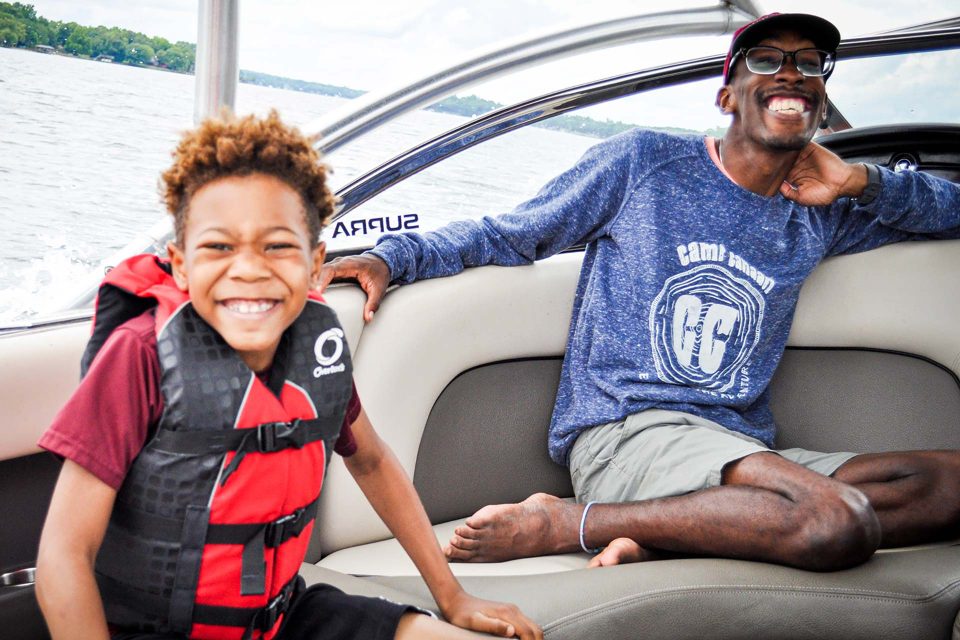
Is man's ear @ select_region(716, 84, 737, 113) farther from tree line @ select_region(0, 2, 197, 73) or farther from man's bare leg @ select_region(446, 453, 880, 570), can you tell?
tree line @ select_region(0, 2, 197, 73)

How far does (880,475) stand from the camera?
1787 millimetres

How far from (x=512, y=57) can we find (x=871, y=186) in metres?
0.85

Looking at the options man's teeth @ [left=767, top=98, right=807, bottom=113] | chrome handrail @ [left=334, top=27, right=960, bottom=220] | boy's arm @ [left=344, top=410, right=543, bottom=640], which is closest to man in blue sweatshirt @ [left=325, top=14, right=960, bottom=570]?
man's teeth @ [left=767, top=98, right=807, bottom=113]

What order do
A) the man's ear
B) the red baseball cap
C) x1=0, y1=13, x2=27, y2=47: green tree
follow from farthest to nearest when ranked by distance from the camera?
the man's ear → the red baseball cap → x1=0, y1=13, x2=27, y2=47: green tree

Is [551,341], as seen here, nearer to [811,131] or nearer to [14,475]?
[811,131]

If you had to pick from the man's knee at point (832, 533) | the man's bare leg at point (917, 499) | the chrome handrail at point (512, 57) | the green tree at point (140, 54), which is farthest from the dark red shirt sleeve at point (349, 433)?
the man's bare leg at point (917, 499)

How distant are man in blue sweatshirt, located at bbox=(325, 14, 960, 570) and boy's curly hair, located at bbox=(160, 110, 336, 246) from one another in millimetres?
561

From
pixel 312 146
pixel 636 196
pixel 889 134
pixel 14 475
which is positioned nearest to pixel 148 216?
pixel 14 475

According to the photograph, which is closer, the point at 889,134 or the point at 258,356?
the point at 258,356

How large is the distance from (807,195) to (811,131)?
0.14m

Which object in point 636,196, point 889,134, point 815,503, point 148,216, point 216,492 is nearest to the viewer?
point 216,492

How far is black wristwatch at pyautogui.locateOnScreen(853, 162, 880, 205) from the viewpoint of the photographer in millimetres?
2021

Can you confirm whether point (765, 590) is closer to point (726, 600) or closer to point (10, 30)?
point (726, 600)

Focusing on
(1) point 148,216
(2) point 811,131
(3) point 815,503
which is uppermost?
(2) point 811,131
